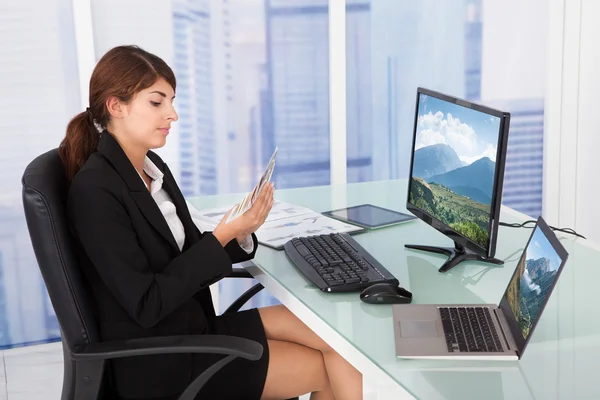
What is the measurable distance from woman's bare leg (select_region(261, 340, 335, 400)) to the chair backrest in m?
0.49

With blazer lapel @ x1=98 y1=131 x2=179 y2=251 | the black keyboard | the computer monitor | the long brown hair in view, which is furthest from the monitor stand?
the long brown hair

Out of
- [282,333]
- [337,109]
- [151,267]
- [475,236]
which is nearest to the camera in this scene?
[151,267]

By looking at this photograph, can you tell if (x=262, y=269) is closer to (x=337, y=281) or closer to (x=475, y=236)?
(x=337, y=281)

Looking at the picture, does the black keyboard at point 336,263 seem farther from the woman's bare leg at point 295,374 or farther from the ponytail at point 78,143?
the ponytail at point 78,143

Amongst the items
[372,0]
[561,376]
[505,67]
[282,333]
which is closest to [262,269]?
[282,333]

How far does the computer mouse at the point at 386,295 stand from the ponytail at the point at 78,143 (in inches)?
29.2

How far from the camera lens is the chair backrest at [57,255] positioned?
1774 millimetres

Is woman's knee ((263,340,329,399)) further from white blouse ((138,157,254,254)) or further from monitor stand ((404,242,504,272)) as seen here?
monitor stand ((404,242,504,272))

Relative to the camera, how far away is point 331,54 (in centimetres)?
365

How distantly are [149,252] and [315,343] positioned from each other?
540mm

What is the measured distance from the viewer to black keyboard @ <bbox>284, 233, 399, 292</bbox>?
6.56 ft

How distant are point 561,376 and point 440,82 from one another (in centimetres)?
247

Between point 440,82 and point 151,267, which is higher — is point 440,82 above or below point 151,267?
above

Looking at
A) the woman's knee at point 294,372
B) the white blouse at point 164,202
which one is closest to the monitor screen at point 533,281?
the woman's knee at point 294,372
